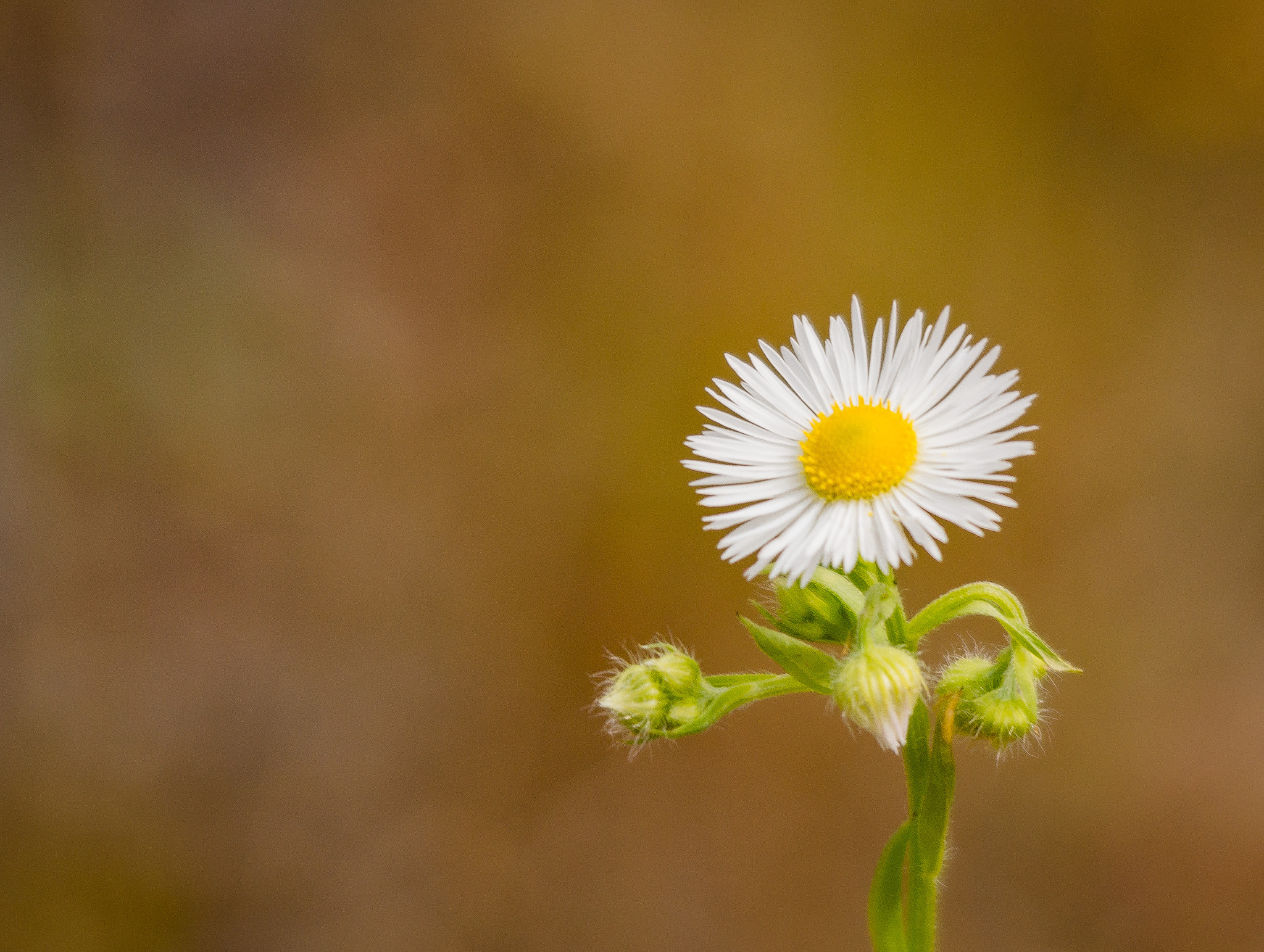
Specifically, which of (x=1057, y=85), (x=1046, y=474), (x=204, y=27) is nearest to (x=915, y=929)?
(x=1046, y=474)

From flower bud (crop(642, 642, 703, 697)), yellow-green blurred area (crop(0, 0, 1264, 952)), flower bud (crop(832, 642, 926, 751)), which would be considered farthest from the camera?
yellow-green blurred area (crop(0, 0, 1264, 952))

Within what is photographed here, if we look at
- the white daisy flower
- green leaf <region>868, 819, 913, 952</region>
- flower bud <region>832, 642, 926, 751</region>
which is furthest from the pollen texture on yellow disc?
green leaf <region>868, 819, 913, 952</region>

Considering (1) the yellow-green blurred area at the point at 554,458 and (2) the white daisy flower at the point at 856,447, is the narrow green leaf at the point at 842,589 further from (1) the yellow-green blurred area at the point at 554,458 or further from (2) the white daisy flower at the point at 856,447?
(1) the yellow-green blurred area at the point at 554,458

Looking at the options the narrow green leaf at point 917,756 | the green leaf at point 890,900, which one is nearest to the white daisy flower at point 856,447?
the narrow green leaf at point 917,756

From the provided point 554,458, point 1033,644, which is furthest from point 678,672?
point 554,458

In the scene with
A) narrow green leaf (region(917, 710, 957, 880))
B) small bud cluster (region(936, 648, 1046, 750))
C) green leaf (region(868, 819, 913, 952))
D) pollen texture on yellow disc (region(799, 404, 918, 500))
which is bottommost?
green leaf (region(868, 819, 913, 952))

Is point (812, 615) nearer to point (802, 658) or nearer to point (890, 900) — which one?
point (802, 658)

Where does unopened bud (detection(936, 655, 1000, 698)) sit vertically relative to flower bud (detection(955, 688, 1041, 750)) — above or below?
above

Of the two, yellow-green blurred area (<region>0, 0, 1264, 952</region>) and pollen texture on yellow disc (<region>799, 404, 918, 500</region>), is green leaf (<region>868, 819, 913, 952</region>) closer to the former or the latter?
pollen texture on yellow disc (<region>799, 404, 918, 500</region>)
